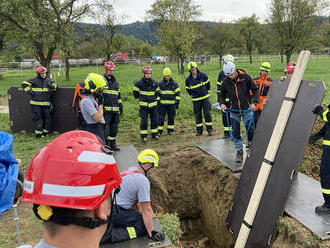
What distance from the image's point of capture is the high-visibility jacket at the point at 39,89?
885 cm

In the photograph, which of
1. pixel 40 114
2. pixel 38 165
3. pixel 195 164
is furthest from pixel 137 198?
pixel 40 114

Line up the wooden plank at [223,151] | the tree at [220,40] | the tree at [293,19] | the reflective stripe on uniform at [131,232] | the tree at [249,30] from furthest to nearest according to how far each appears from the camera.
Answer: the tree at [249,30]
the tree at [220,40]
the tree at [293,19]
the wooden plank at [223,151]
the reflective stripe on uniform at [131,232]

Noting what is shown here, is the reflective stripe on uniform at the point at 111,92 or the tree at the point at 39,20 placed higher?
the tree at the point at 39,20

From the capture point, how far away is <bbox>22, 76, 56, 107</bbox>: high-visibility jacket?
8.85 m

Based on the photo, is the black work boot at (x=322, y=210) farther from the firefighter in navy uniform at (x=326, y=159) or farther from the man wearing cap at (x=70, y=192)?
the man wearing cap at (x=70, y=192)

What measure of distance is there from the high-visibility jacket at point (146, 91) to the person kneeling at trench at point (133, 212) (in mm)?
4276

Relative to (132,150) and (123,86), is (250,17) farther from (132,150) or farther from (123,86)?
(132,150)

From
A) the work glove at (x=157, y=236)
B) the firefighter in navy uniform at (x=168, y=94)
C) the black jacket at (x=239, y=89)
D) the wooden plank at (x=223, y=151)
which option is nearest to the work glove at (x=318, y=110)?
the black jacket at (x=239, y=89)

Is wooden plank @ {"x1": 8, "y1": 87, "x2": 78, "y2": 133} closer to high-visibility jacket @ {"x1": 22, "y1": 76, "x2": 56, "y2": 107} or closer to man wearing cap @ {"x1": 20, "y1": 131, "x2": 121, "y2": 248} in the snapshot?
high-visibility jacket @ {"x1": 22, "y1": 76, "x2": 56, "y2": 107}

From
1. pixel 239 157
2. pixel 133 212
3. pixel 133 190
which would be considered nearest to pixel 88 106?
pixel 133 190

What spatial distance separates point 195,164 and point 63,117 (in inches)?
193

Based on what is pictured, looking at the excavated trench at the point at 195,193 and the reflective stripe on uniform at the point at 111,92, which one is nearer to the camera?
the excavated trench at the point at 195,193

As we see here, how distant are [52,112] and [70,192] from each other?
8.86 meters

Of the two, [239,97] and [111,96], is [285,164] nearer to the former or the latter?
[239,97]
